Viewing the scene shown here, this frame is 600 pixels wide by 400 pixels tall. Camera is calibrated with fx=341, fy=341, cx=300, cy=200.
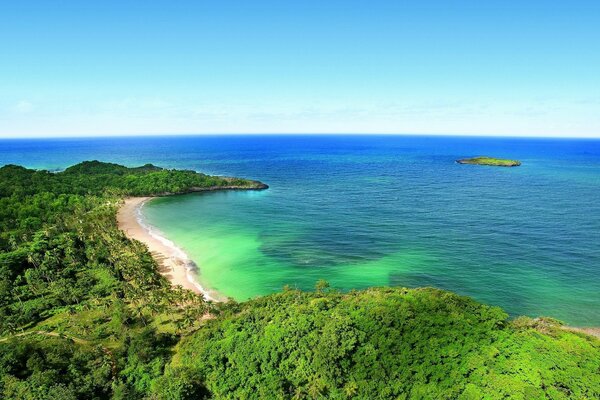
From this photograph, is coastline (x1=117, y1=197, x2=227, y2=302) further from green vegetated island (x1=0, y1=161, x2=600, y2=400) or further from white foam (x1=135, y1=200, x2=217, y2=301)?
green vegetated island (x1=0, y1=161, x2=600, y2=400)

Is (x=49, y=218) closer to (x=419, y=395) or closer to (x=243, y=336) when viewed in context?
(x=243, y=336)

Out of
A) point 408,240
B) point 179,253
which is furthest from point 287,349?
point 408,240

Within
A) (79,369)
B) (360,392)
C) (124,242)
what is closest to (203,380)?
(79,369)

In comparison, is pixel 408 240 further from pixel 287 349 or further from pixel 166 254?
pixel 166 254

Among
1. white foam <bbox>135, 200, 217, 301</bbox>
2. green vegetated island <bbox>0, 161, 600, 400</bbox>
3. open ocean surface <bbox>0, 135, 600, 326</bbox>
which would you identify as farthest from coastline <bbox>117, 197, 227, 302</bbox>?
green vegetated island <bbox>0, 161, 600, 400</bbox>

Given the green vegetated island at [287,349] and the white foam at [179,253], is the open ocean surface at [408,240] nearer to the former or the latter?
the white foam at [179,253]

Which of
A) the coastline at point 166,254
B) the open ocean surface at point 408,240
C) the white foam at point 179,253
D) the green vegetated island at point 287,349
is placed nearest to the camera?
the green vegetated island at point 287,349

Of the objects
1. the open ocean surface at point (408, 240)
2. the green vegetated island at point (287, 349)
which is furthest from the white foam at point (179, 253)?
the green vegetated island at point (287, 349)
